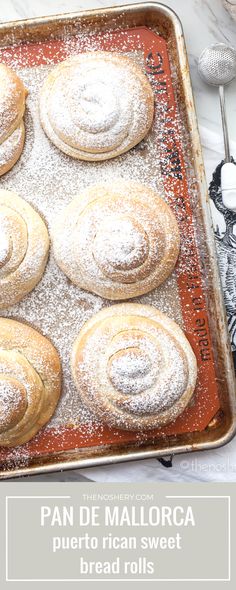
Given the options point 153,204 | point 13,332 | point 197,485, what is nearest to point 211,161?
point 153,204

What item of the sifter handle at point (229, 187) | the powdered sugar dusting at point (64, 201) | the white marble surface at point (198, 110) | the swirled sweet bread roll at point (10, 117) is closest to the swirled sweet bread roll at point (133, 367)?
the powdered sugar dusting at point (64, 201)

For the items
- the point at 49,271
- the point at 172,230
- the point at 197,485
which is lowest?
the point at 197,485

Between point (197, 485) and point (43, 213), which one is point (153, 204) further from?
point (197, 485)

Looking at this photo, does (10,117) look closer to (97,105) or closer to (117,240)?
(97,105)

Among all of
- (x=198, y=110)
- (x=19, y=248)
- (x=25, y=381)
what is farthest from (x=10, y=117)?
(x=25, y=381)

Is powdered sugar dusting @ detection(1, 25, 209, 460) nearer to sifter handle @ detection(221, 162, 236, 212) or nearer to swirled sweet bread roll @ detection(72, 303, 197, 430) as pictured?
swirled sweet bread roll @ detection(72, 303, 197, 430)

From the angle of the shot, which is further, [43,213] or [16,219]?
[43,213]

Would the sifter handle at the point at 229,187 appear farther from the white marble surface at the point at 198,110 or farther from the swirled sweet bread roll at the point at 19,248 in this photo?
the swirled sweet bread roll at the point at 19,248

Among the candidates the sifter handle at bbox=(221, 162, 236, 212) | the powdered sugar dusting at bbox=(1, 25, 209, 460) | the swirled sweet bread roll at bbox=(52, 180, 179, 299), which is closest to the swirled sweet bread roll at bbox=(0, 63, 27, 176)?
the powdered sugar dusting at bbox=(1, 25, 209, 460)
